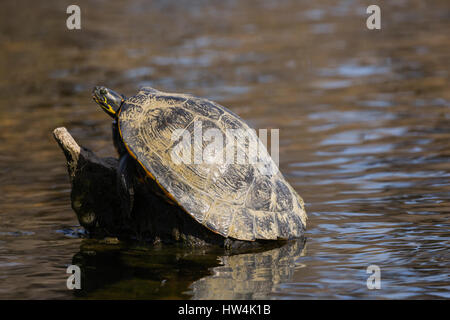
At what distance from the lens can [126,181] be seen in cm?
593

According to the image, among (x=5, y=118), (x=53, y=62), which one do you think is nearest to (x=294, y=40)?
(x=53, y=62)

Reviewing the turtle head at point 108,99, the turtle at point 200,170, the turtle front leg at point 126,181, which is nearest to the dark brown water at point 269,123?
the turtle at point 200,170

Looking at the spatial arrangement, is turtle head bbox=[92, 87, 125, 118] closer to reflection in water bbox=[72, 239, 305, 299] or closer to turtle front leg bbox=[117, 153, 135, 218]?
turtle front leg bbox=[117, 153, 135, 218]

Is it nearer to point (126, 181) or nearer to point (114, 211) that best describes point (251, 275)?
point (126, 181)

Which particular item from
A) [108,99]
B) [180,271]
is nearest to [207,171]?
[180,271]

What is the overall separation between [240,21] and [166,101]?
49.5 ft

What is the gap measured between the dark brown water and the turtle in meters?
0.32

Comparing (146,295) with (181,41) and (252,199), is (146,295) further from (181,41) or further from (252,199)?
(181,41)

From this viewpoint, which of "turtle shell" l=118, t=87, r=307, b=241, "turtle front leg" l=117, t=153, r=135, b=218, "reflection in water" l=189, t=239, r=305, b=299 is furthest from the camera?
"turtle front leg" l=117, t=153, r=135, b=218

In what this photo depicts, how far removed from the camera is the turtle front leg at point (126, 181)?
5.93 m

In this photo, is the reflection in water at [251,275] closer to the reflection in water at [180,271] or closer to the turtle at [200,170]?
the reflection in water at [180,271]

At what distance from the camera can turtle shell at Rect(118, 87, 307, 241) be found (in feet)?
19.0

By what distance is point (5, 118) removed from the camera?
1240 centimetres

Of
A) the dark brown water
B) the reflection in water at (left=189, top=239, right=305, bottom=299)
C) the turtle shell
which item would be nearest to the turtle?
the turtle shell
